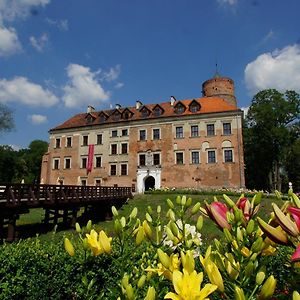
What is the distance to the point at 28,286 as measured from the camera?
228 inches

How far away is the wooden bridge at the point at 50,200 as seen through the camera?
48.6 feet

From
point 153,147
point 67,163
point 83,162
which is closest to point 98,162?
point 83,162

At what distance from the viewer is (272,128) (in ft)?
136

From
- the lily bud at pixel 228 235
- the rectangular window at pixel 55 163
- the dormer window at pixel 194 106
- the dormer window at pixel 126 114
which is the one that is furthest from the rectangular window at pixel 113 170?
the lily bud at pixel 228 235

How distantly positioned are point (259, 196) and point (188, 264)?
646 millimetres

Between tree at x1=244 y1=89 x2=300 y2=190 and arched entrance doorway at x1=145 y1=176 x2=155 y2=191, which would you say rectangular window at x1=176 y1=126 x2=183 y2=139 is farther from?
tree at x1=244 y1=89 x2=300 y2=190

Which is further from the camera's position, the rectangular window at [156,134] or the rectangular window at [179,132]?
the rectangular window at [156,134]

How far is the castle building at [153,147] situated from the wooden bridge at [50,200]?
1088 centimetres

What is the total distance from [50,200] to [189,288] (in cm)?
1716

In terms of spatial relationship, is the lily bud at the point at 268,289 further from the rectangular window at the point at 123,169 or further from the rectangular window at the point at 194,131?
the rectangular window at the point at 123,169

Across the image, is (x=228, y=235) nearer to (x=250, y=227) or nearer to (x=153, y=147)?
(x=250, y=227)

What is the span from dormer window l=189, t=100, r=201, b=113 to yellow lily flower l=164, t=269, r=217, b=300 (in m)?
37.1

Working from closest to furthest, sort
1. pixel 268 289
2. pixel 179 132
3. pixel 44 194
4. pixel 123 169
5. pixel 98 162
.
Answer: pixel 268 289 < pixel 44 194 < pixel 179 132 < pixel 123 169 < pixel 98 162

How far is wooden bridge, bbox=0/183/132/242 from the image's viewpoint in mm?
14812
